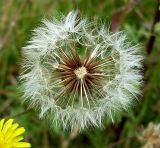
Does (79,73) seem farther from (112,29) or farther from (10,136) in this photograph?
(112,29)

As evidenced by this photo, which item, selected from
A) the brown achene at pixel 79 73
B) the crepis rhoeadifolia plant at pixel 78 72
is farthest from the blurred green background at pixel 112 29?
the brown achene at pixel 79 73

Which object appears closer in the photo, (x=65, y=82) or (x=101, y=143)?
(x=65, y=82)

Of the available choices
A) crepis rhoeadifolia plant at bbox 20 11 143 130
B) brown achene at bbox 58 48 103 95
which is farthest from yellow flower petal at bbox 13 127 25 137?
brown achene at bbox 58 48 103 95

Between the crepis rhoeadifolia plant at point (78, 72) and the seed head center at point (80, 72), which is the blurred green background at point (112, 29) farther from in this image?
the seed head center at point (80, 72)

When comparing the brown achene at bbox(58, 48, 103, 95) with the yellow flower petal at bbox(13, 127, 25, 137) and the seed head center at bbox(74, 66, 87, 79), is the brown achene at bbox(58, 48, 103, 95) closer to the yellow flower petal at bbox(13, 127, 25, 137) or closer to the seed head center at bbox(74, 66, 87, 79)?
the seed head center at bbox(74, 66, 87, 79)

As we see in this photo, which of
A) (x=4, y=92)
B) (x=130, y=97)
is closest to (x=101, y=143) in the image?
(x=4, y=92)

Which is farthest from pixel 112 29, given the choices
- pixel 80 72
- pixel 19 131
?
pixel 19 131

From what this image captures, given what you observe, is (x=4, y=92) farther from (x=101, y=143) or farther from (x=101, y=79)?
(x=101, y=79)
